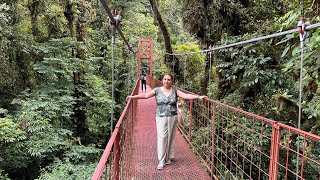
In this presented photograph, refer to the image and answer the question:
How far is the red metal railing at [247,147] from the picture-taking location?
129 cm

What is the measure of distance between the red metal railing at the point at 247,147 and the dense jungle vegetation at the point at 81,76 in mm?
366

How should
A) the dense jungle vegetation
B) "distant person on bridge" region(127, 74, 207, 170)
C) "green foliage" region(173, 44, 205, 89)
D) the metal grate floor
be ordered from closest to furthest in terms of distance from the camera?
the metal grate floor
"distant person on bridge" region(127, 74, 207, 170)
the dense jungle vegetation
"green foliage" region(173, 44, 205, 89)

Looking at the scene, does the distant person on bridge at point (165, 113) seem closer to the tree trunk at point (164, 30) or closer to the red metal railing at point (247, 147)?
→ the red metal railing at point (247, 147)

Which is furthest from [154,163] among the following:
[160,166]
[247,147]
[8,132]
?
[8,132]

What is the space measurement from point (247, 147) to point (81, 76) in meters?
5.38

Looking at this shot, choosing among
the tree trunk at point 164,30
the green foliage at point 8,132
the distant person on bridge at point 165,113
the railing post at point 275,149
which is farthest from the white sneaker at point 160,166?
the tree trunk at point 164,30

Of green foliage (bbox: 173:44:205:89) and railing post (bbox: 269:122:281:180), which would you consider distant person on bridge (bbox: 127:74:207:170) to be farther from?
green foliage (bbox: 173:44:205:89)

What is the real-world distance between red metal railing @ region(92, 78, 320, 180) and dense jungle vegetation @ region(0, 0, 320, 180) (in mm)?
366

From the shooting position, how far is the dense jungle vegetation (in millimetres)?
3640

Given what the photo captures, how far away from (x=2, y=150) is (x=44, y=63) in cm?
218

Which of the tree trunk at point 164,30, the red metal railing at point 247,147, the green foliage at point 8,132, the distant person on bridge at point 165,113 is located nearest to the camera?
the red metal railing at point 247,147

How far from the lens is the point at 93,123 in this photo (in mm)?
7848

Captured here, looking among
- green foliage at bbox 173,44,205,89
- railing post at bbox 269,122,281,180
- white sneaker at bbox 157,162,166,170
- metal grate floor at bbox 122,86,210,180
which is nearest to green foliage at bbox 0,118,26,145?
metal grate floor at bbox 122,86,210,180

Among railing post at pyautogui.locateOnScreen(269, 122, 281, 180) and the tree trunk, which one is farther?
the tree trunk
